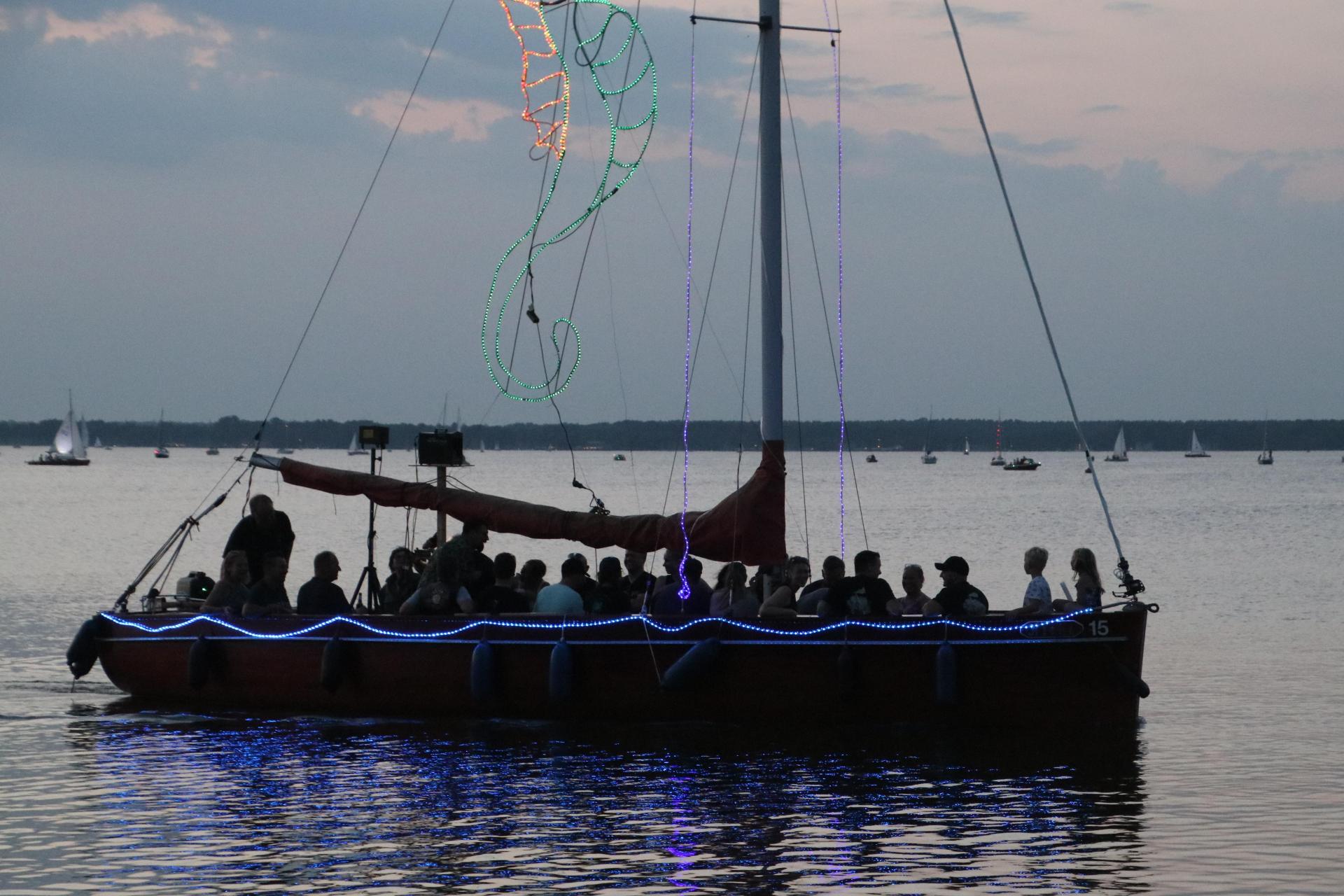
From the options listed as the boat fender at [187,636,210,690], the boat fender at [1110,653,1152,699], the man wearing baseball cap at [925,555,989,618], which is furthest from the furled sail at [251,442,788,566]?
the boat fender at [1110,653,1152,699]

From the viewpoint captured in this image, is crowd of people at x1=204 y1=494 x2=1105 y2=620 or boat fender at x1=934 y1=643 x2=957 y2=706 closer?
boat fender at x1=934 y1=643 x2=957 y2=706

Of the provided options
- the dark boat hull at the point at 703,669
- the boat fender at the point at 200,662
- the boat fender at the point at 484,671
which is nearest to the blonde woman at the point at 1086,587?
the dark boat hull at the point at 703,669

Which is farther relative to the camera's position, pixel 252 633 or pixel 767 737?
pixel 252 633

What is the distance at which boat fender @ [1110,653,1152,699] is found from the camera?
48.9ft

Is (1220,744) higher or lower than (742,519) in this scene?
lower

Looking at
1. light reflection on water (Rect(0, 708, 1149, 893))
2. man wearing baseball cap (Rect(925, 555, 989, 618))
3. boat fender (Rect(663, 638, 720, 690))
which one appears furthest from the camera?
man wearing baseball cap (Rect(925, 555, 989, 618))

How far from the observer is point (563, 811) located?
13.1 m

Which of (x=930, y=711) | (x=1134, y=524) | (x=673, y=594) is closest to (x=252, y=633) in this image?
(x=673, y=594)

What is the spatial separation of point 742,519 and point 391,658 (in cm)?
370

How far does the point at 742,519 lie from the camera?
15.9 meters

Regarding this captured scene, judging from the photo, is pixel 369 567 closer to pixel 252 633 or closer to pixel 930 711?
pixel 252 633

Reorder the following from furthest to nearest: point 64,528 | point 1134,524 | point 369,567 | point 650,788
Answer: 1. point 1134,524
2. point 64,528
3. point 369,567
4. point 650,788

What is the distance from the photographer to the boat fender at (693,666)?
15.1m

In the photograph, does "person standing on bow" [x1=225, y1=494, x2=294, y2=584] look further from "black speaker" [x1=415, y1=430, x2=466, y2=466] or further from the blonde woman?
the blonde woman
